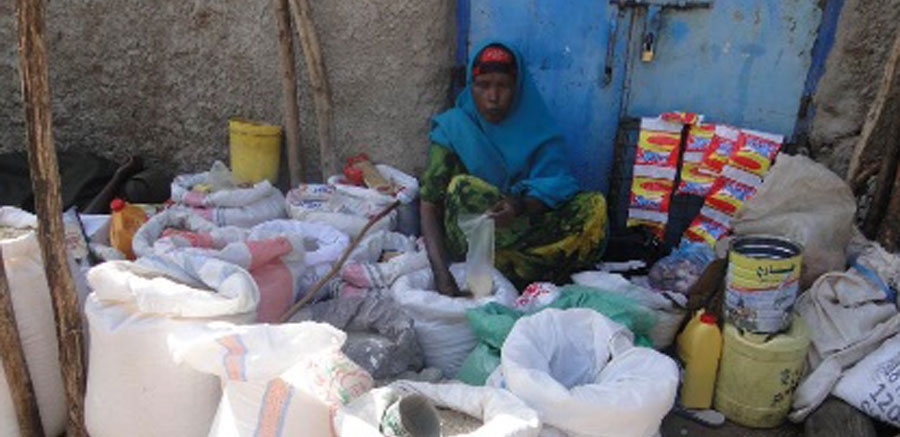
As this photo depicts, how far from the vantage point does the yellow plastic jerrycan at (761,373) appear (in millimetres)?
2717

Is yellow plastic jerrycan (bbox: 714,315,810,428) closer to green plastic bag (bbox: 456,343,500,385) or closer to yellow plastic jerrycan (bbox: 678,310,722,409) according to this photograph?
yellow plastic jerrycan (bbox: 678,310,722,409)

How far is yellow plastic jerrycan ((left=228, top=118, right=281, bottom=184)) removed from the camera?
3.76 metres

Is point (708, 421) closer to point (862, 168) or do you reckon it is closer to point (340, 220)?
point (862, 168)

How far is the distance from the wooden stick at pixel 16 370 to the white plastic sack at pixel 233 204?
1.27 m

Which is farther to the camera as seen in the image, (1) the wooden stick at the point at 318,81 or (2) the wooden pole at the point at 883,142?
(1) the wooden stick at the point at 318,81

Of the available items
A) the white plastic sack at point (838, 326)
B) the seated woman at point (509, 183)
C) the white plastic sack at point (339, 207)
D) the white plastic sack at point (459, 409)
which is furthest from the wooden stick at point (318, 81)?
the white plastic sack at point (838, 326)

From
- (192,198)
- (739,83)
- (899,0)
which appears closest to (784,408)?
(739,83)

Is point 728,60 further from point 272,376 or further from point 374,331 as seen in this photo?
point 272,376

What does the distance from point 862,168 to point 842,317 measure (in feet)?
2.69

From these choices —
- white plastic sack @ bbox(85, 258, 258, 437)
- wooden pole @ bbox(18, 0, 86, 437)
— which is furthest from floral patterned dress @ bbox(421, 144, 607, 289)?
wooden pole @ bbox(18, 0, 86, 437)

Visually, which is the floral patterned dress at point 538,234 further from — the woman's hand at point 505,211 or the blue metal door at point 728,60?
the blue metal door at point 728,60

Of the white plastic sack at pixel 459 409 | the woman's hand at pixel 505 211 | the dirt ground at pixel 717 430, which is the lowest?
the dirt ground at pixel 717 430

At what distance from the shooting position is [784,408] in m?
2.78

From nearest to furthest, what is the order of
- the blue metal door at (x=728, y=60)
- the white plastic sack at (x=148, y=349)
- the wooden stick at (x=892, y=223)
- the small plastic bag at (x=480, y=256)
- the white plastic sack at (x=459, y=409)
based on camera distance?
1. the white plastic sack at (x=459, y=409)
2. the white plastic sack at (x=148, y=349)
3. the small plastic bag at (x=480, y=256)
4. the wooden stick at (x=892, y=223)
5. the blue metal door at (x=728, y=60)
